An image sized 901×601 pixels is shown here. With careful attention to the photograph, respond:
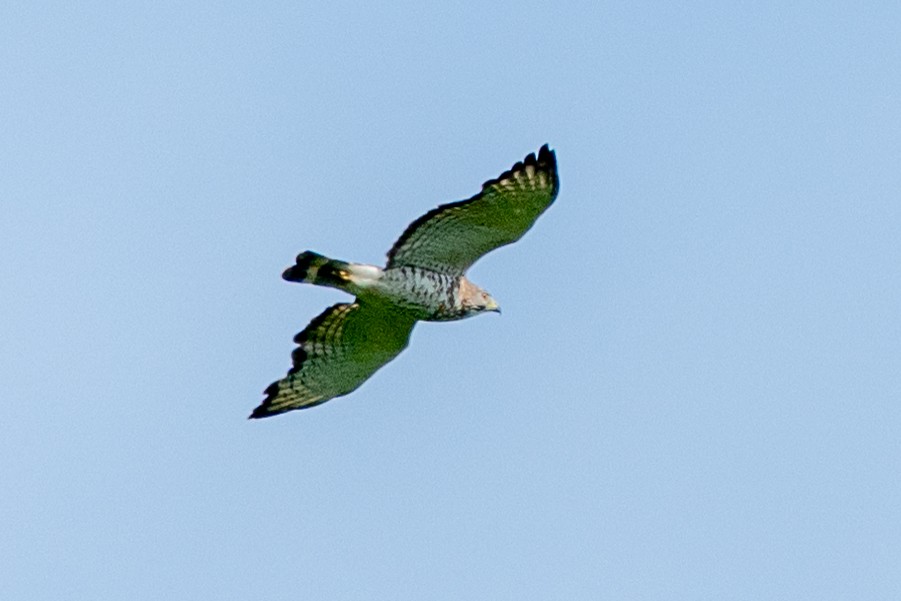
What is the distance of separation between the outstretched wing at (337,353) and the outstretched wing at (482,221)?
64 cm

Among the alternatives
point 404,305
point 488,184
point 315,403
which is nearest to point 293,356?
point 315,403

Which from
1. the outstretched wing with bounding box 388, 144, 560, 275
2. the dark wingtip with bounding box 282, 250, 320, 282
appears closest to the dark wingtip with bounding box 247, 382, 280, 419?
the dark wingtip with bounding box 282, 250, 320, 282

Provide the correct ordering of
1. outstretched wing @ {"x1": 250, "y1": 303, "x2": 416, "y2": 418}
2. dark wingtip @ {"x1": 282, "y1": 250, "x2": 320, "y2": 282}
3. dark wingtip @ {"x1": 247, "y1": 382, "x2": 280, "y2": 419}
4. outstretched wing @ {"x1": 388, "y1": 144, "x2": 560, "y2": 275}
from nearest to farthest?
1. outstretched wing @ {"x1": 388, "y1": 144, "x2": 560, "y2": 275}
2. dark wingtip @ {"x1": 282, "y1": 250, "x2": 320, "y2": 282}
3. outstretched wing @ {"x1": 250, "y1": 303, "x2": 416, "y2": 418}
4. dark wingtip @ {"x1": 247, "y1": 382, "x2": 280, "y2": 419}

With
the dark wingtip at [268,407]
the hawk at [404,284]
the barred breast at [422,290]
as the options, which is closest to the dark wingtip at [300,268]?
the hawk at [404,284]

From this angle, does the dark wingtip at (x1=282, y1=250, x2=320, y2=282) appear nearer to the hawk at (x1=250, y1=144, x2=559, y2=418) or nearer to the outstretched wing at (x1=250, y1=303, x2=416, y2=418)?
the hawk at (x1=250, y1=144, x2=559, y2=418)

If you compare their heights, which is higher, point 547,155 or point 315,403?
point 547,155

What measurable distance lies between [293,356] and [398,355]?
0.96 metres

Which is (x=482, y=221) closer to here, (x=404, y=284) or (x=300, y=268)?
(x=404, y=284)

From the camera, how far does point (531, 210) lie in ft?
47.6

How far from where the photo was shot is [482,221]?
14719mm

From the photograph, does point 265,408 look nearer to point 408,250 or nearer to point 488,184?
point 408,250

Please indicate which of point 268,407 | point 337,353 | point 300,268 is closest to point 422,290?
point 300,268

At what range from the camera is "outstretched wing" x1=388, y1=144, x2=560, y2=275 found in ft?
47.2

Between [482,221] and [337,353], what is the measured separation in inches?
86.4
